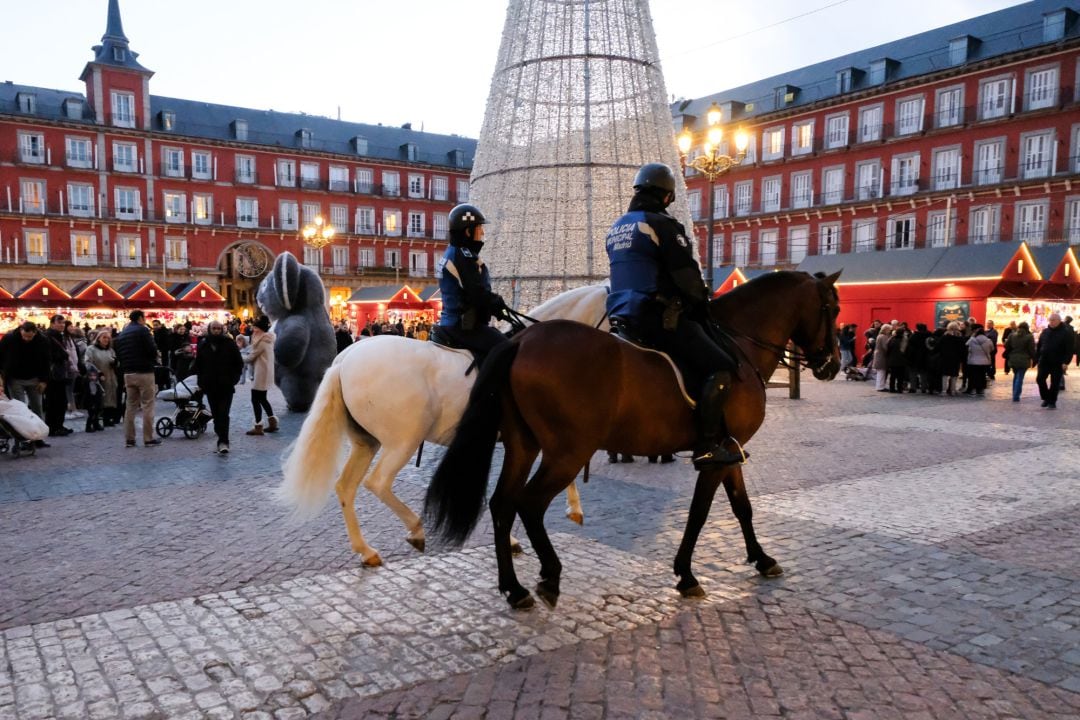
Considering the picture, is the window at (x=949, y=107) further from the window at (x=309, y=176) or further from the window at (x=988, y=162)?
the window at (x=309, y=176)

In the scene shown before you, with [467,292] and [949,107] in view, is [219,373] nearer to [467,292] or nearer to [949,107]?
[467,292]

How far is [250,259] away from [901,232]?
35.8m

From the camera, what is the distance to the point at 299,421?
40.2 feet

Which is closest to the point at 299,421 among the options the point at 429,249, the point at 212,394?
the point at 212,394

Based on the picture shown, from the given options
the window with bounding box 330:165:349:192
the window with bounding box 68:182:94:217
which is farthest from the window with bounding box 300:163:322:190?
the window with bounding box 68:182:94:217

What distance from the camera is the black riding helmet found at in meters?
4.93

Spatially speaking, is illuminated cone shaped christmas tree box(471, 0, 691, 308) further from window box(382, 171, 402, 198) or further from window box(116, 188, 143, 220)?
window box(382, 171, 402, 198)

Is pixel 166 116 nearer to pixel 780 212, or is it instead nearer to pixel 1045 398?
pixel 780 212

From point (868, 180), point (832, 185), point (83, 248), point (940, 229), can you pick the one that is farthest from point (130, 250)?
point (940, 229)

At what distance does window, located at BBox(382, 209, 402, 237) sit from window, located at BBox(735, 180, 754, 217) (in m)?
24.0

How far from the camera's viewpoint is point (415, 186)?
55.8 meters

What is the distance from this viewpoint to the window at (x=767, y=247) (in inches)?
1718

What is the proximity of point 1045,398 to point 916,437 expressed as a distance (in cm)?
557

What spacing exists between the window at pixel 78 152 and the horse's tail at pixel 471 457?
49.7m
